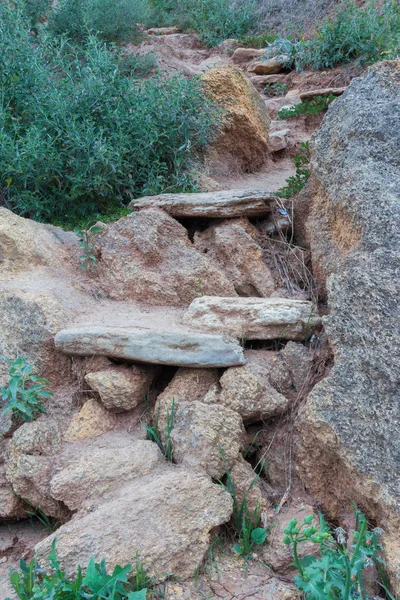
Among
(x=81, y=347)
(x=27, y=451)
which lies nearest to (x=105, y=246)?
(x=81, y=347)

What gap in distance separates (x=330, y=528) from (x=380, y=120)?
6.99ft

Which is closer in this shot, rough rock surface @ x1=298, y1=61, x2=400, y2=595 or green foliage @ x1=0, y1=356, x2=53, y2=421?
rough rock surface @ x1=298, y1=61, x2=400, y2=595

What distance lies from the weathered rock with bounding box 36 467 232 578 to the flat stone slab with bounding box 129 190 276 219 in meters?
1.84

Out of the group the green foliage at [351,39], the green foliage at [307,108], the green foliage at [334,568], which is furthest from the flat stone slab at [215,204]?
the green foliage at [351,39]

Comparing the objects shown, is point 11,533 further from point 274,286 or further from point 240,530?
point 274,286

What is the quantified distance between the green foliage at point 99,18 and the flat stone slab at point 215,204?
3.99 m

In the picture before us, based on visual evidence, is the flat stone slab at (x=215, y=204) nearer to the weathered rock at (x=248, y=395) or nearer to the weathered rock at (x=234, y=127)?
the weathered rock at (x=234, y=127)

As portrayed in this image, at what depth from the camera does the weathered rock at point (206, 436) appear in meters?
2.84

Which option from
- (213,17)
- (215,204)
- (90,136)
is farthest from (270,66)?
(215,204)

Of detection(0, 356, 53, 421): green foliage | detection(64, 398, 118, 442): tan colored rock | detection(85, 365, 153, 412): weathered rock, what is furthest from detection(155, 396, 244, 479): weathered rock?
detection(0, 356, 53, 421): green foliage

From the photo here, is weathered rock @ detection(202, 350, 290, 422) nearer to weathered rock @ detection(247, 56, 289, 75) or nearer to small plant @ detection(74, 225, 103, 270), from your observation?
small plant @ detection(74, 225, 103, 270)

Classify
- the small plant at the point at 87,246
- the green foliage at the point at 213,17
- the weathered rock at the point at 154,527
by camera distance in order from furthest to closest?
the green foliage at the point at 213,17, the small plant at the point at 87,246, the weathered rock at the point at 154,527

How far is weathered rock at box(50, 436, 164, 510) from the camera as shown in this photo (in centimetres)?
279

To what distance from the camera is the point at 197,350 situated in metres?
3.06
